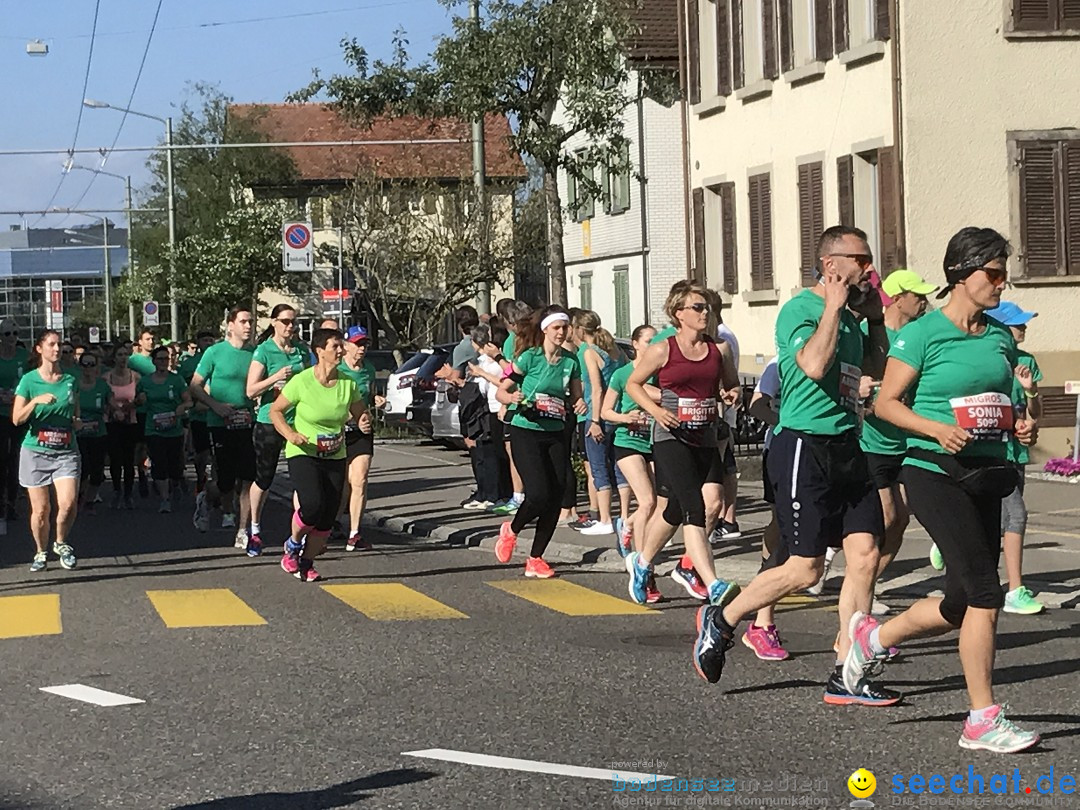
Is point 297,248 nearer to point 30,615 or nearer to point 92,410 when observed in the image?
point 92,410

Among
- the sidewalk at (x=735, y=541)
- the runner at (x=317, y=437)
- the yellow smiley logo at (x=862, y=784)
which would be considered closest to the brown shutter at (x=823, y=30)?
the sidewalk at (x=735, y=541)

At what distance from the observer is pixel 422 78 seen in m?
35.3

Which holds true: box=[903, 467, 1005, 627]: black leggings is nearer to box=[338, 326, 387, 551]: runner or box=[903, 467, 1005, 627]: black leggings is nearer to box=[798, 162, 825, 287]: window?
box=[338, 326, 387, 551]: runner

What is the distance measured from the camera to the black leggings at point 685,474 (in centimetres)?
1098

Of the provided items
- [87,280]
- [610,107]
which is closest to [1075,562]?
[610,107]

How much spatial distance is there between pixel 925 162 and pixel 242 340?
1037 cm

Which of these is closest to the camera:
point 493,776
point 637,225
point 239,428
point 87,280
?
point 493,776

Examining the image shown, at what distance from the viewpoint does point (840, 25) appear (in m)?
25.7

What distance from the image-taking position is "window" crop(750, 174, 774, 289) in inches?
1129

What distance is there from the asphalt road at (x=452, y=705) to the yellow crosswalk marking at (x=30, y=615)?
0.05 meters

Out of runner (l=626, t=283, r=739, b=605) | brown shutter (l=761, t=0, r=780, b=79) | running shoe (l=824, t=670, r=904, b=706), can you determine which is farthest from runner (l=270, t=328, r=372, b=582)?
brown shutter (l=761, t=0, r=780, b=79)

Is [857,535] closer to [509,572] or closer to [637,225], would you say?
[509,572]

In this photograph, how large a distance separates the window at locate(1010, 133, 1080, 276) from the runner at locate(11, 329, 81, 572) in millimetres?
13404

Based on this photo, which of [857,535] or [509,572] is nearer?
[857,535]
